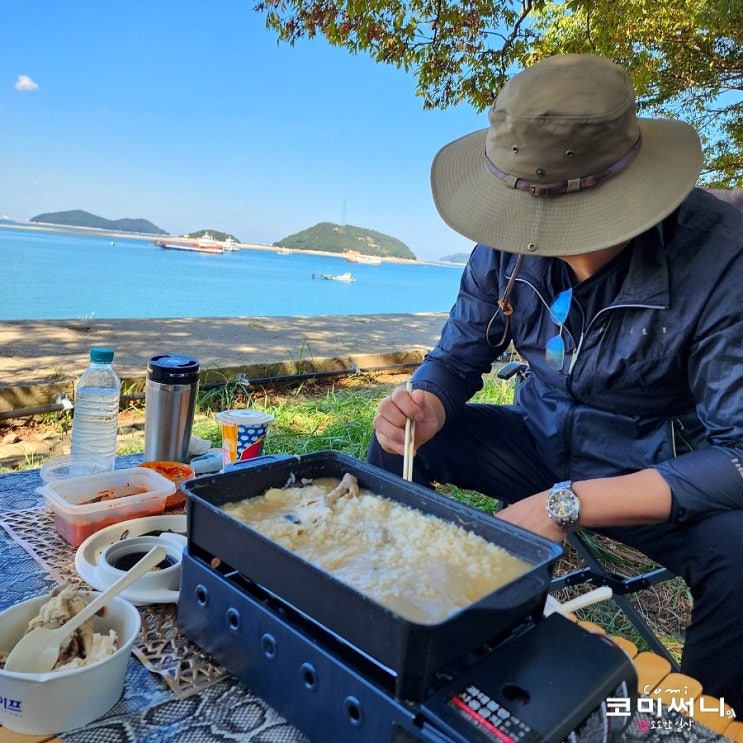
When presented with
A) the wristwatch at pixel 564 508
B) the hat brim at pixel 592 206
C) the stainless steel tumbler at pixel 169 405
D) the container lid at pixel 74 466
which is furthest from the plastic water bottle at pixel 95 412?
the wristwatch at pixel 564 508

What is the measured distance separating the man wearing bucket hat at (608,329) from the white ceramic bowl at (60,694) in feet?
2.94

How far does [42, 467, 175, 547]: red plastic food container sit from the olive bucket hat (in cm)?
99

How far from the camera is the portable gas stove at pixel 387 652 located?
68 cm

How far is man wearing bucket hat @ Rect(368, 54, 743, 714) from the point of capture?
1.37m

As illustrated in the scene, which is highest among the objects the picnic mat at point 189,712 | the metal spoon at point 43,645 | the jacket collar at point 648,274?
the jacket collar at point 648,274

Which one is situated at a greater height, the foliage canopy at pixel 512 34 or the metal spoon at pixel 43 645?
the foliage canopy at pixel 512 34

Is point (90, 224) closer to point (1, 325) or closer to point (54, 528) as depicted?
point (1, 325)

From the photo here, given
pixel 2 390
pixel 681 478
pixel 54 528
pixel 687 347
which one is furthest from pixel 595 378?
pixel 2 390

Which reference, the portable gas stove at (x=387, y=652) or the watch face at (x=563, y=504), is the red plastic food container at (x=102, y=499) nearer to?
the portable gas stove at (x=387, y=652)

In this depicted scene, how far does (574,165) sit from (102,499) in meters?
1.34

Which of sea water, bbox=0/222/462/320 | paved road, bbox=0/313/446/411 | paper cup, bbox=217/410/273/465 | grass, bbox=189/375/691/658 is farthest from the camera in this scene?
sea water, bbox=0/222/462/320

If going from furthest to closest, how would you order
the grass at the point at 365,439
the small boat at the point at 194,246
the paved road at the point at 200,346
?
the small boat at the point at 194,246 < the paved road at the point at 200,346 < the grass at the point at 365,439

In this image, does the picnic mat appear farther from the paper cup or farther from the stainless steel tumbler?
the stainless steel tumbler

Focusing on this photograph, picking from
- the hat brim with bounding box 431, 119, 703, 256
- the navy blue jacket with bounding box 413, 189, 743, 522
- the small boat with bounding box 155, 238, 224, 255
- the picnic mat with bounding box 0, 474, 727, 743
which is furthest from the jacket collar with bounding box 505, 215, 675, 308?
the small boat with bounding box 155, 238, 224, 255
